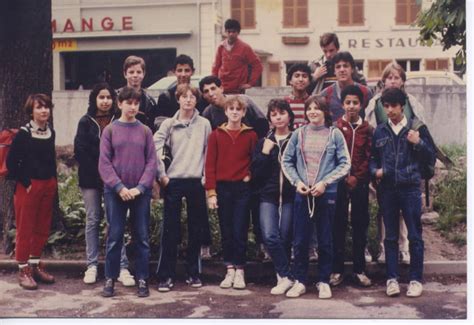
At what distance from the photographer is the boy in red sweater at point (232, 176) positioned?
20.5 ft

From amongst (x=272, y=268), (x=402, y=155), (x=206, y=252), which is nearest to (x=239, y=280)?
(x=272, y=268)

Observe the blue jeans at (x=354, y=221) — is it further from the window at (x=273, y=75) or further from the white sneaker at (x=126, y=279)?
the window at (x=273, y=75)

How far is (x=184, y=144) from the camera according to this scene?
6.33 m

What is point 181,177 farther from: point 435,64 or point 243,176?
point 435,64

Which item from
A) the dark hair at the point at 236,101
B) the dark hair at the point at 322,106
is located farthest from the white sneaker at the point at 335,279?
the dark hair at the point at 236,101

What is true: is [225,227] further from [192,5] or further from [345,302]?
[192,5]

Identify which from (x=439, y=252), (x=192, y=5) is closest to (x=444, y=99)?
(x=439, y=252)

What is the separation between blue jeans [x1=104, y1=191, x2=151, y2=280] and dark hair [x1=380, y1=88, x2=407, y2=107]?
6.85ft

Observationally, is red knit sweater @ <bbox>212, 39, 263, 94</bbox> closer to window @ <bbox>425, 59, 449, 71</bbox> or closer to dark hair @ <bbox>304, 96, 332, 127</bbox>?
dark hair @ <bbox>304, 96, 332, 127</bbox>

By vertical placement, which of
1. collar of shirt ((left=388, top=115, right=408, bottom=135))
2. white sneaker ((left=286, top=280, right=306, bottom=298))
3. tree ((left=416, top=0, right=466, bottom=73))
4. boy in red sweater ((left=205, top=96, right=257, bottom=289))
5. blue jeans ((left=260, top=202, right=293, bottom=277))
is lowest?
white sneaker ((left=286, top=280, right=306, bottom=298))

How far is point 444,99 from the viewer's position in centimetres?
1097

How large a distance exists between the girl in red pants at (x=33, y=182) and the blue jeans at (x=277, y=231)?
1880mm

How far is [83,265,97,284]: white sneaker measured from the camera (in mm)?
6504

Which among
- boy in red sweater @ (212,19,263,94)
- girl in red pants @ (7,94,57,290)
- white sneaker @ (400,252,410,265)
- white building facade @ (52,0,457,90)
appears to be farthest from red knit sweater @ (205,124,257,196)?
white building facade @ (52,0,457,90)
